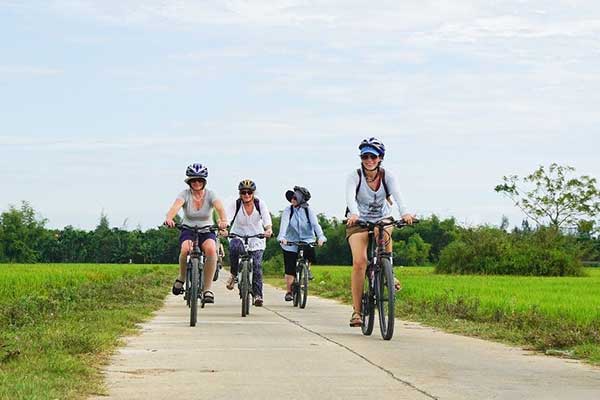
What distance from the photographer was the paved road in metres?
6.88

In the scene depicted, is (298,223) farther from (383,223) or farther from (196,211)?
(383,223)

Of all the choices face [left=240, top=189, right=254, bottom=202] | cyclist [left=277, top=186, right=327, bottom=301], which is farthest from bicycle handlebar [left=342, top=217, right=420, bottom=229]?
cyclist [left=277, top=186, right=327, bottom=301]

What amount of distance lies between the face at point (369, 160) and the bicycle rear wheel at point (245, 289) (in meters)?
4.08

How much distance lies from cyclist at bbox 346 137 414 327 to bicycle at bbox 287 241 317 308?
6079 mm

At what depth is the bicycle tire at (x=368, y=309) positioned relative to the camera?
11.3 m

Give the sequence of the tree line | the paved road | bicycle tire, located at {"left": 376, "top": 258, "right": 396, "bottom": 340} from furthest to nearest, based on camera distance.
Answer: the tree line < bicycle tire, located at {"left": 376, "top": 258, "right": 396, "bottom": 340} < the paved road

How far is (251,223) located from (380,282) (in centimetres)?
509

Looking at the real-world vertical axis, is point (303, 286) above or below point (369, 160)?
below

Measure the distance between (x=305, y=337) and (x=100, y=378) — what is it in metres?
3.93

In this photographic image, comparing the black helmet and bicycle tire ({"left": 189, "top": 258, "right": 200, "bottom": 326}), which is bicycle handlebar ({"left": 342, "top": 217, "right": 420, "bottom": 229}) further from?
the black helmet

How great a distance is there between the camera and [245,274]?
15.1m

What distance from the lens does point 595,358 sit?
30.6ft

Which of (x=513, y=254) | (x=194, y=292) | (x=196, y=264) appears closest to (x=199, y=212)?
(x=196, y=264)

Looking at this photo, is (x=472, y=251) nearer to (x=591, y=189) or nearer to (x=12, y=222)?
(x=591, y=189)
